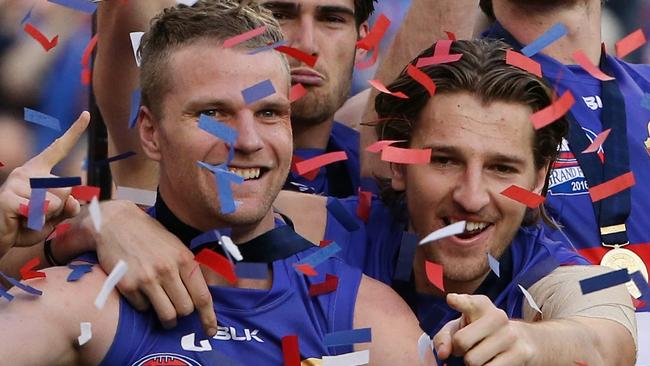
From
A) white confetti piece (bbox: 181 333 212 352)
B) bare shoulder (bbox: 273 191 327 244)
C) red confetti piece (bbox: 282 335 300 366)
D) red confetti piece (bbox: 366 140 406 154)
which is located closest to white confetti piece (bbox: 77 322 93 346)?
white confetti piece (bbox: 181 333 212 352)

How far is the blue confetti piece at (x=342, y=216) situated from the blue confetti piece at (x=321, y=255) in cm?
36

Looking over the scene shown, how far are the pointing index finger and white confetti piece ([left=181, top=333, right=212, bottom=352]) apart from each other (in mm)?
509

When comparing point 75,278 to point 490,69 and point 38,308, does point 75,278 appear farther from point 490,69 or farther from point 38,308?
point 490,69

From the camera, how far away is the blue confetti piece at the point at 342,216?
3.87 metres

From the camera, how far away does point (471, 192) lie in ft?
11.9

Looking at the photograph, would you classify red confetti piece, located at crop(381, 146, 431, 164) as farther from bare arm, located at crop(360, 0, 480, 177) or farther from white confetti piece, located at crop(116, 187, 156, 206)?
white confetti piece, located at crop(116, 187, 156, 206)

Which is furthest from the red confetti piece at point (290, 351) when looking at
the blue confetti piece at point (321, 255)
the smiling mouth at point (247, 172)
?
the smiling mouth at point (247, 172)

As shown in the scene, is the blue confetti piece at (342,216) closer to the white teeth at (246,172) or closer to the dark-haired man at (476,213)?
the dark-haired man at (476,213)

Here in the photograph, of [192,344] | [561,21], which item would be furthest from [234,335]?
[561,21]

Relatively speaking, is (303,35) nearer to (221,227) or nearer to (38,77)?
(38,77)

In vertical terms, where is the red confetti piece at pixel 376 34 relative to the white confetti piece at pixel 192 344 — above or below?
above

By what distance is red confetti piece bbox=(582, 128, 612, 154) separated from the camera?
4156mm

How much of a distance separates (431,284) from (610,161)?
867mm

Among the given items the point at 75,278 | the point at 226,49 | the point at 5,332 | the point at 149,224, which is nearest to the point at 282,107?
the point at 226,49
